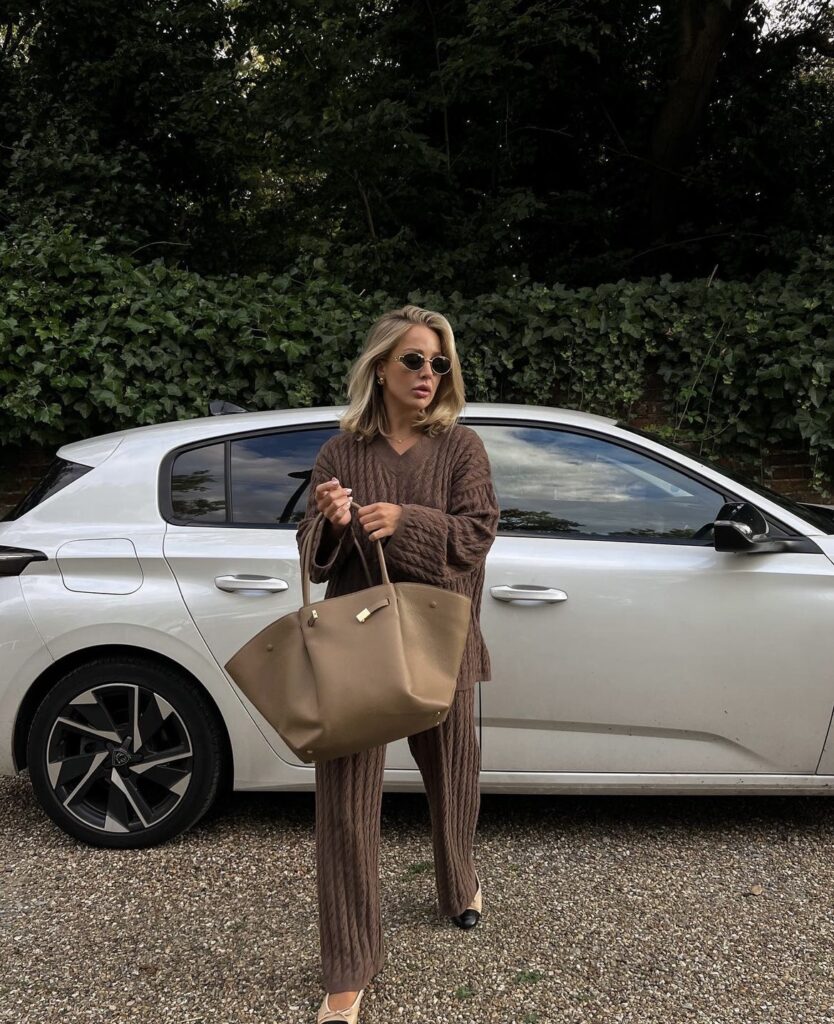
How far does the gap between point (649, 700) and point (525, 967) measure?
0.97 meters

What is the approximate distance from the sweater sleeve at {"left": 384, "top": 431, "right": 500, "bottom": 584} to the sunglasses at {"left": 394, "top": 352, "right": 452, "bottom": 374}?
0.64ft

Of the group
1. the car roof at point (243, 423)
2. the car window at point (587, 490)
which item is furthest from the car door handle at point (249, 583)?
the car window at point (587, 490)

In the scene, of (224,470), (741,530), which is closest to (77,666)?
(224,470)

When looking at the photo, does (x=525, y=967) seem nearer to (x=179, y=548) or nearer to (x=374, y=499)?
(x=374, y=499)

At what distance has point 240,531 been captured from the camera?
3.31 m

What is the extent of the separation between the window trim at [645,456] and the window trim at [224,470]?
63 cm

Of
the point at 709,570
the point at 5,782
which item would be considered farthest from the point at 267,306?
the point at 709,570

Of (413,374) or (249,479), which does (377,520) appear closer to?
(413,374)

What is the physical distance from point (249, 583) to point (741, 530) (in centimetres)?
163

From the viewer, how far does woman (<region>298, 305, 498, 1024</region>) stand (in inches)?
88.9

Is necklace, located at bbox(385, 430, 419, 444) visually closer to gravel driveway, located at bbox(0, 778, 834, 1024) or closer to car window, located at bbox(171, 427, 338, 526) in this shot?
car window, located at bbox(171, 427, 338, 526)

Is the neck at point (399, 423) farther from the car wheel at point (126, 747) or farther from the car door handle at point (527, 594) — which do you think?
the car wheel at point (126, 747)

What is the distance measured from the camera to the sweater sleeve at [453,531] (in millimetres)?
2166

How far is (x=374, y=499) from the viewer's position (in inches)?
90.7
